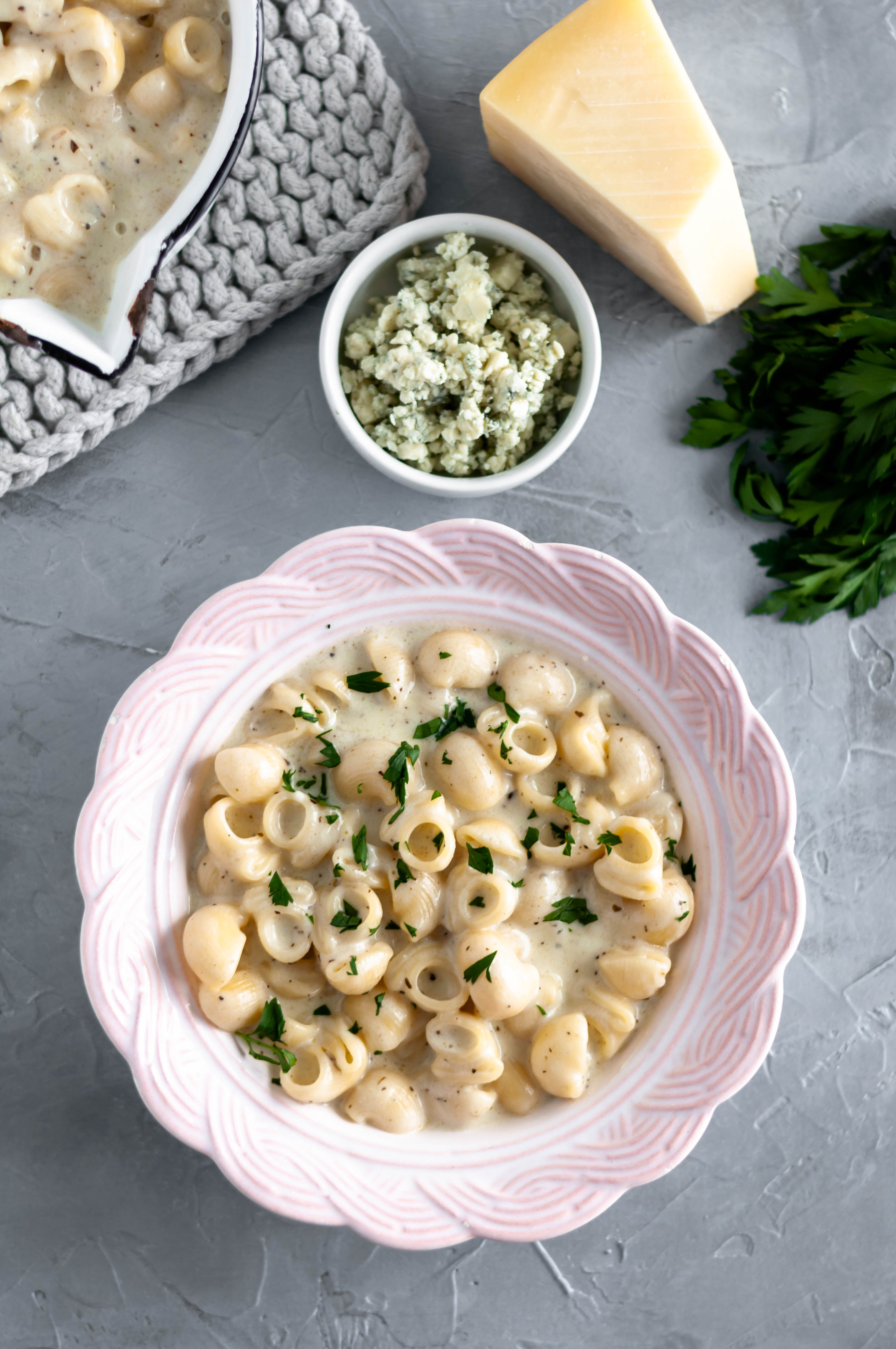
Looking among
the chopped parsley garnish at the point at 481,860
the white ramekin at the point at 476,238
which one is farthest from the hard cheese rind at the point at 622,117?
the chopped parsley garnish at the point at 481,860

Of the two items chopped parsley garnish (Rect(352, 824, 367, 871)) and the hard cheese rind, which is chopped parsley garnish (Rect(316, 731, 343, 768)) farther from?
the hard cheese rind

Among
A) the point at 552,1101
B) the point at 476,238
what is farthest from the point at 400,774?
the point at 476,238

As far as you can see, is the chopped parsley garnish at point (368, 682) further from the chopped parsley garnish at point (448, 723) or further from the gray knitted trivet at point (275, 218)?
the gray knitted trivet at point (275, 218)

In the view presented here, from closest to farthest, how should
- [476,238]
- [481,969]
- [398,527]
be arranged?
[481,969]
[476,238]
[398,527]

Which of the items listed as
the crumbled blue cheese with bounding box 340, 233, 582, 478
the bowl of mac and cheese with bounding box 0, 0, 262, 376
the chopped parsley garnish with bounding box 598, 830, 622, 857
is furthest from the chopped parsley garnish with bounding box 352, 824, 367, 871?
the bowl of mac and cheese with bounding box 0, 0, 262, 376

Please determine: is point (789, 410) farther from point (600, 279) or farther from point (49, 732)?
point (49, 732)

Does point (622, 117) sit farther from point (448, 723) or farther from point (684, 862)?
point (684, 862)
